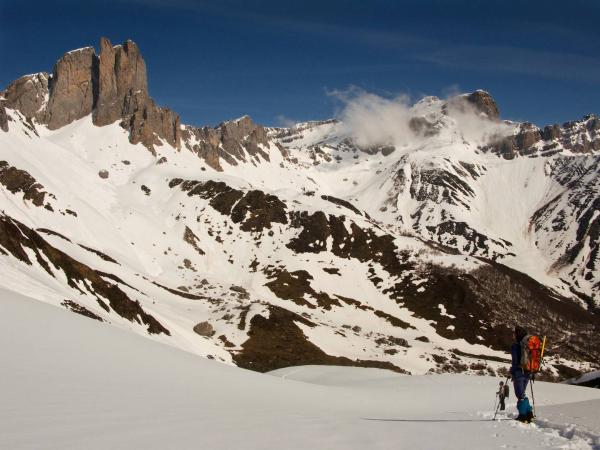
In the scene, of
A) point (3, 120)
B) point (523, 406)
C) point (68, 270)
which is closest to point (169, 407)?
point (523, 406)

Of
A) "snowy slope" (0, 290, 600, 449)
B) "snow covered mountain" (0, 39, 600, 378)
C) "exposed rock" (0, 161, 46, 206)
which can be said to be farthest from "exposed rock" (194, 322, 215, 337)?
"snowy slope" (0, 290, 600, 449)

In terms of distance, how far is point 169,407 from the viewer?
12.5m

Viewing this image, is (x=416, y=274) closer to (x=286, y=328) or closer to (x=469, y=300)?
(x=469, y=300)

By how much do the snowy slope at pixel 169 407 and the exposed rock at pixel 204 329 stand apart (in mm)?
77649

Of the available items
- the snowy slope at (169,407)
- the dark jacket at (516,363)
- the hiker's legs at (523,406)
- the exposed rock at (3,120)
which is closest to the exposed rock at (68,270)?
the snowy slope at (169,407)

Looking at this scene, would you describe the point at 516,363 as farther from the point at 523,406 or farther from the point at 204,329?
the point at 204,329

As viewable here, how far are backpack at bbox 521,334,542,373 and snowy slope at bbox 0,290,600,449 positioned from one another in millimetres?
1377

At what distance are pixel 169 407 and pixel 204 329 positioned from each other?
88385 millimetres

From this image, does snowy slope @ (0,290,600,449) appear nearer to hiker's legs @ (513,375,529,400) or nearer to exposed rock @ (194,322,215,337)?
hiker's legs @ (513,375,529,400)

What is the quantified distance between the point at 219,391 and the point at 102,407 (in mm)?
5544

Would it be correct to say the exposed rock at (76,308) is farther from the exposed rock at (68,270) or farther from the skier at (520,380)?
the skier at (520,380)

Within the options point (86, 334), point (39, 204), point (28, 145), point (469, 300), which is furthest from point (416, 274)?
point (86, 334)

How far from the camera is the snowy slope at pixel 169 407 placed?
31.7ft

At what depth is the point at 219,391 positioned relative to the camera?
16328 mm
